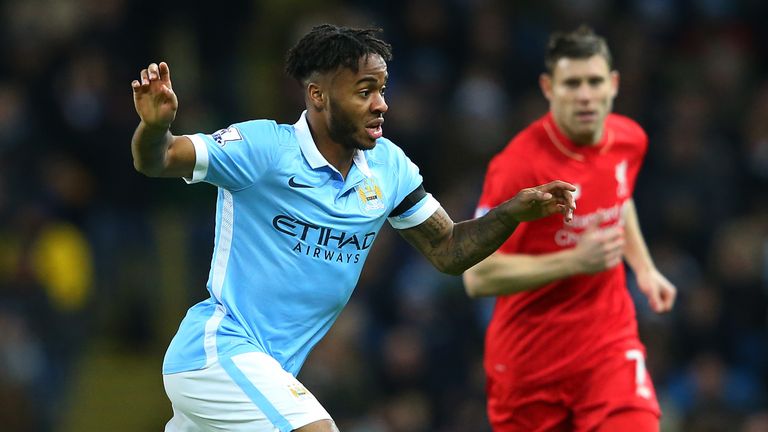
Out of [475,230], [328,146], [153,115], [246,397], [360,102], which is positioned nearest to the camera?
[153,115]

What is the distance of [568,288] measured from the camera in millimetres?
6355

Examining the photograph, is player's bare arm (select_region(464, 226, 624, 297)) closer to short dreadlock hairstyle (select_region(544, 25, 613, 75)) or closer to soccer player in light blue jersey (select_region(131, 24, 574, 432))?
soccer player in light blue jersey (select_region(131, 24, 574, 432))

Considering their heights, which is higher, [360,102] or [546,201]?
[360,102]

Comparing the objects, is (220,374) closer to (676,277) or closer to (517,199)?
(517,199)

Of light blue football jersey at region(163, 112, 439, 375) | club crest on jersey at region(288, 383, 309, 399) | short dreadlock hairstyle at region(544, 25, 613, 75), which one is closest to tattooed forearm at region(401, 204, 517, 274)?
light blue football jersey at region(163, 112, 439, 375)

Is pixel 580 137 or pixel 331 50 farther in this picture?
pixel 580 137

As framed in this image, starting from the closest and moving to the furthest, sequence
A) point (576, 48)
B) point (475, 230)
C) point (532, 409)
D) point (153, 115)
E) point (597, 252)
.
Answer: point (153, 115)
point (475, 230)
point (597, 252)
point (532, 409)
point (576, 48)

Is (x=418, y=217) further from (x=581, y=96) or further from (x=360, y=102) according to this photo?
(x=581, y=96)

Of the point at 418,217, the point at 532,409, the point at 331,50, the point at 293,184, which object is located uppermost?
the point at 331,50

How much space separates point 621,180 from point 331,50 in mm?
2017

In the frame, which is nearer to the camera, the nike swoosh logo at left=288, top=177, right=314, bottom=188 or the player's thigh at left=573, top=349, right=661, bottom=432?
the nike swoosh logo at left=288, top=177, right=314, bottom=188

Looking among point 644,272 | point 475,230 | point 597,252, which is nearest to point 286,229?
point 475,230

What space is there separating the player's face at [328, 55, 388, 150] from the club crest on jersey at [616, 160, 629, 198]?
1.77m

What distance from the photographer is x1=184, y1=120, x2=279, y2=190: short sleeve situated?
4941 millimetres
